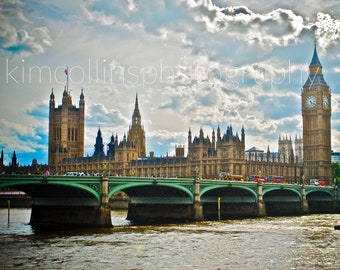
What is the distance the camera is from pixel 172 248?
47.9 metres

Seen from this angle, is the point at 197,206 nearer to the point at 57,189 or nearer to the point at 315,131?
the point at 57,189

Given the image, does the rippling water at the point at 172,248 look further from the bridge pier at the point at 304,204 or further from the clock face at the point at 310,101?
the clock face at the point at 310,101

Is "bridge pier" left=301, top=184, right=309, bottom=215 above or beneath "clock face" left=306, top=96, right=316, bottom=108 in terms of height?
beneath

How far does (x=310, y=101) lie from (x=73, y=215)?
106647 millimetres

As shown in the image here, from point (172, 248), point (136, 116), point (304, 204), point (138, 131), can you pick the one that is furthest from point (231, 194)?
point (136, 116)

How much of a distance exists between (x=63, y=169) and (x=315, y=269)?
14718cm

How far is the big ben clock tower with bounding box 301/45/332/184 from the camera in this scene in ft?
520

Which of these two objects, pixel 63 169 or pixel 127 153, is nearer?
pixel 127 153

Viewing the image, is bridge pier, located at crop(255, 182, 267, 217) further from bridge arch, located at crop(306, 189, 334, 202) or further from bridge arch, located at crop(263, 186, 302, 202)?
bridge arch, located at crop(306, 189, 334, 202)

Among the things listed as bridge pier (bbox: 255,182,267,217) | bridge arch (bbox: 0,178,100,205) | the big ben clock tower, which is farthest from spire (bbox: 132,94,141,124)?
bridge arch (bbox: 0,178,100,205)

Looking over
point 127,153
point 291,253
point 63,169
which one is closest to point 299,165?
point 127,153

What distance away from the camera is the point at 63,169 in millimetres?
180125

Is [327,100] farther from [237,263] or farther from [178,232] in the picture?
[237,263]

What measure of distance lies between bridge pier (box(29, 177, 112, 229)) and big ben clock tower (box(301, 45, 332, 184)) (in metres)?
99.8
